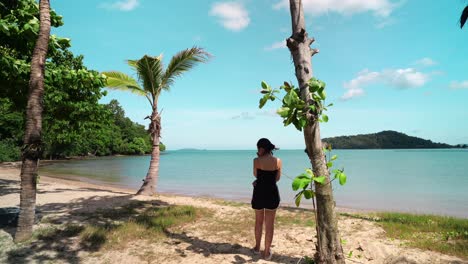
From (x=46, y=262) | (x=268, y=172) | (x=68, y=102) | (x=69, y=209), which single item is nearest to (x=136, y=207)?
(x=69, y=209)

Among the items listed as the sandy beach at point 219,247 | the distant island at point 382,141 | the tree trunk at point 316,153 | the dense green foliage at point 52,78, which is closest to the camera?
the tree trunk at point 316,153

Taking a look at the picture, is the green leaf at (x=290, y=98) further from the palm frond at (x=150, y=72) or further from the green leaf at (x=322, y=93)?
the palm frond at (x=150, y=72)

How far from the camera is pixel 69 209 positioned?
817 centimetres

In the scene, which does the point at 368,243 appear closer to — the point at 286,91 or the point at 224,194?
the point at 286,91

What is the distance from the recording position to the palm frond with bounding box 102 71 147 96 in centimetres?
1069

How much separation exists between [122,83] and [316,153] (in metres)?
9.15

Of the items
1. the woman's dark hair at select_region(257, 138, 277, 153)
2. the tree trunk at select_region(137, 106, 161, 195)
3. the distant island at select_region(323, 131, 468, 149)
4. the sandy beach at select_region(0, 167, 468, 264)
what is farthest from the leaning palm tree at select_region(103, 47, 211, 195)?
the distant island at select_region(323, 131, 468, 149)

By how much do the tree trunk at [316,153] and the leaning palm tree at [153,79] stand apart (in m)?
7.05

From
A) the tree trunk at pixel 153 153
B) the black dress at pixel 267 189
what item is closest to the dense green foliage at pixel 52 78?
the tree trunk at pixel 153 153

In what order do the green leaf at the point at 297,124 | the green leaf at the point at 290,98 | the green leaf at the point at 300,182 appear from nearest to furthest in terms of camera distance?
Answer: the green leaf at the point at 300,182 < the green leaf at the point at 290,98 < the green leaf at the point at 297,124

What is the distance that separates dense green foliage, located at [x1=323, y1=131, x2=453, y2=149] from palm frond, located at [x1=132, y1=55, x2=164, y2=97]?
142 meters

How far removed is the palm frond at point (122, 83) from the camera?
10.7 m

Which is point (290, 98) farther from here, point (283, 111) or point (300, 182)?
point (300, 182)

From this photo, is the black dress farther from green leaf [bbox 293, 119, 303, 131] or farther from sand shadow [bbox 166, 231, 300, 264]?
green leaf [bbox 293, 119, 303, 131]
